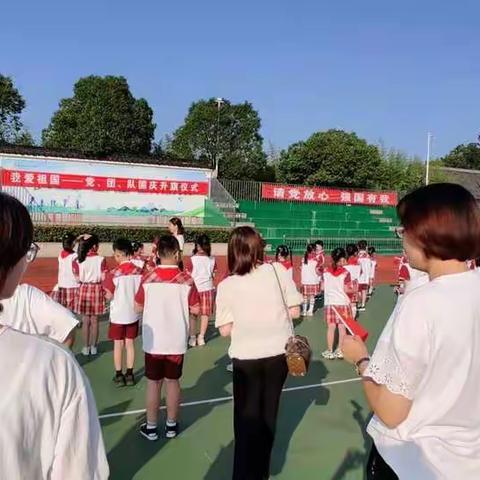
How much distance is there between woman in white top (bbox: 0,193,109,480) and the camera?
3.80ft

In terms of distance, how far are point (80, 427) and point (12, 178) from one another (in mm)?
21110

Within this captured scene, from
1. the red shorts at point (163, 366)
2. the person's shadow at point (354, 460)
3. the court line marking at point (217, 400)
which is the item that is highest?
the red shorts at point (163, 366)

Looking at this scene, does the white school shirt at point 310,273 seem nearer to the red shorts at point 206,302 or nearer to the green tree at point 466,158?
the red shorts at point 206,302

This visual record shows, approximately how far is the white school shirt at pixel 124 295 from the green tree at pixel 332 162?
28.1 m

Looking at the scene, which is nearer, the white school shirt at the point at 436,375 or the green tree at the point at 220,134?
the white school shirt at the point at 436,375

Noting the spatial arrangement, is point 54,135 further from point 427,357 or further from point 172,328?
point 427,357

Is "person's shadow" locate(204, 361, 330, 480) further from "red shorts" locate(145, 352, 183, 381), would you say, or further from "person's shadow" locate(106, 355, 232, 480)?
"red shorts" locate(145, 352, 183, 381)

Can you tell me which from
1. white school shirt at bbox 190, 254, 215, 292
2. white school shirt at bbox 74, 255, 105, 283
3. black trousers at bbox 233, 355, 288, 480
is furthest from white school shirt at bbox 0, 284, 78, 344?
white school shirt at bbox 190, 254, 215, 292

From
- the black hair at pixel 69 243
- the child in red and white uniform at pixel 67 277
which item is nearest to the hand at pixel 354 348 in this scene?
the child in red and white uniform at pixel 67 277

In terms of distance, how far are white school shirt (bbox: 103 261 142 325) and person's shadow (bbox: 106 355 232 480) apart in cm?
94

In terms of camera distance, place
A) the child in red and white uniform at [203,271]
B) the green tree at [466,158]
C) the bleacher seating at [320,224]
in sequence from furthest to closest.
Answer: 1. the green tree at [466,158]
2. the bleacher seating at [320,224]
3. the child in red and white uniform at [203,271]

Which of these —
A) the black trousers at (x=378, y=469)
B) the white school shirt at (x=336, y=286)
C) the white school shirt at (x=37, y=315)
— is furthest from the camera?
the white school shirt at (x=336, y=286)

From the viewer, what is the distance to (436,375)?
66.4 inches

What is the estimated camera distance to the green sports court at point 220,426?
12.9 feet
